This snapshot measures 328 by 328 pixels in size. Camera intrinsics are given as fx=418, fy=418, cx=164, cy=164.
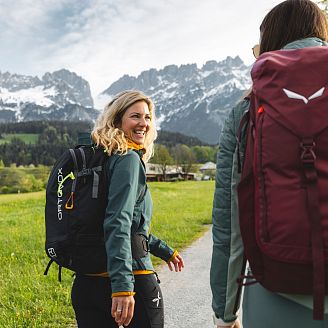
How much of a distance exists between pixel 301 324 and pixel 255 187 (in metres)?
0.55

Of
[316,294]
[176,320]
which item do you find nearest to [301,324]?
[316,294]

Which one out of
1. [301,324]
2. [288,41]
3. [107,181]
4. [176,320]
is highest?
[288,41]

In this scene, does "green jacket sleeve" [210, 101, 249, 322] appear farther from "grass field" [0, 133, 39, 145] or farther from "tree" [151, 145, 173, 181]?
"grass field" [0, 133, 39, 145]

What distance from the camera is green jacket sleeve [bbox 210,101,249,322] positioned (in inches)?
73.5

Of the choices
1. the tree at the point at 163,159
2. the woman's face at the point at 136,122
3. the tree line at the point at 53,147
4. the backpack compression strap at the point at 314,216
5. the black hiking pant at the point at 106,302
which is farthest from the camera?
the tree line at the point at 53,147

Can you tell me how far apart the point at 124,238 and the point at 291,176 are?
3.54 feet

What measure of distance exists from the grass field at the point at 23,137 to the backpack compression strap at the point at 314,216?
492 ft

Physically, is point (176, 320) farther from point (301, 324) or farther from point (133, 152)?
point (301, 324)

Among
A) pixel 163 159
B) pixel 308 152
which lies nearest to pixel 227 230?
pixel 308 152

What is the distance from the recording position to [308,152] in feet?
4.90

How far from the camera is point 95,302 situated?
8.23 feet

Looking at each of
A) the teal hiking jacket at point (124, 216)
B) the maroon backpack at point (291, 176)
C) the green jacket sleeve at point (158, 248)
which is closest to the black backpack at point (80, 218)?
the teal hiking jacket at point (124, 216)

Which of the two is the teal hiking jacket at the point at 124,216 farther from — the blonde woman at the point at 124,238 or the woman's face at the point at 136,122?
the woman's face at the point at 136,122

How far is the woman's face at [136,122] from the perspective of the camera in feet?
9.16
